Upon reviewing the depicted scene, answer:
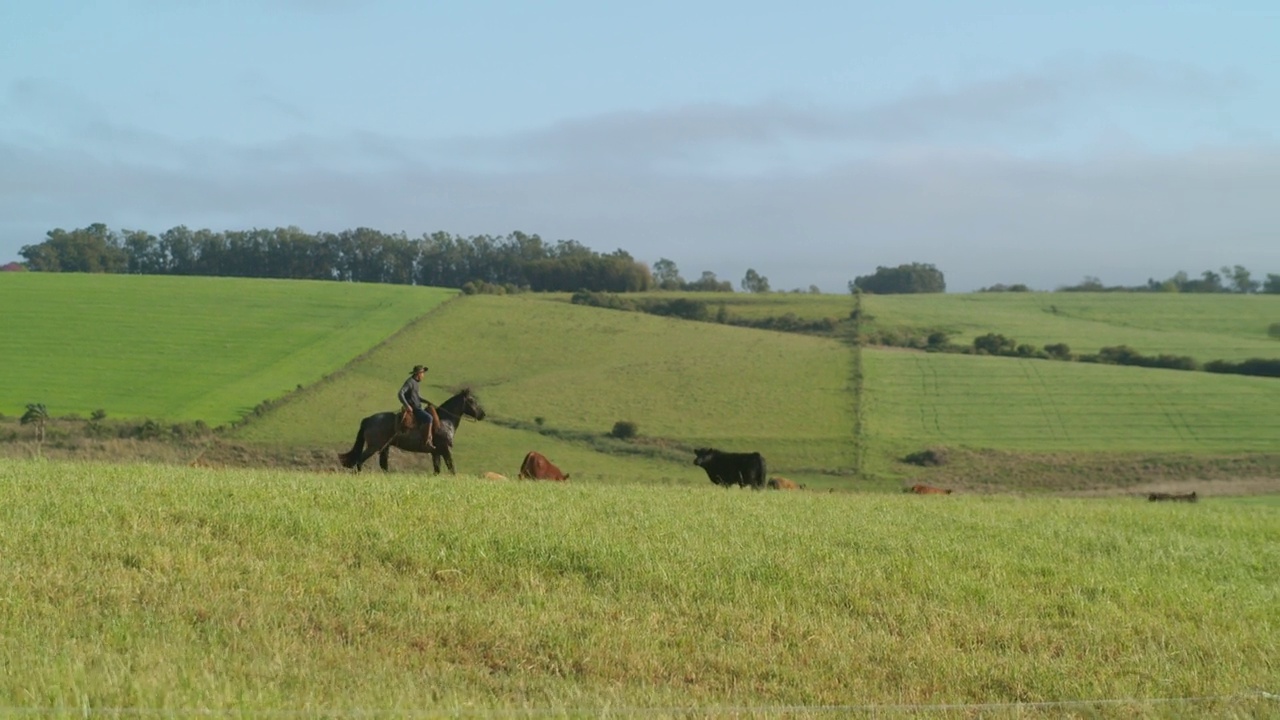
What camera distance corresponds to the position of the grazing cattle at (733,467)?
28.6 meters

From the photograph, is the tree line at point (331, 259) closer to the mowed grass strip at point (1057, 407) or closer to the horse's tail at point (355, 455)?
the mowed grass strip at point (1057, 407)

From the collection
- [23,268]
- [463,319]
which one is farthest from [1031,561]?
[23,268]

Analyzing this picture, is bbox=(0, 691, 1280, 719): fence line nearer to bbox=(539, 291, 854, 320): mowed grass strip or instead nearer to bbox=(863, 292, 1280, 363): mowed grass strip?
bbox=(863, 292, 1280, 363): mowed grass strip

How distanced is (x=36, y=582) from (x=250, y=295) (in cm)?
8029

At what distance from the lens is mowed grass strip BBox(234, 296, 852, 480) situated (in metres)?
51.6

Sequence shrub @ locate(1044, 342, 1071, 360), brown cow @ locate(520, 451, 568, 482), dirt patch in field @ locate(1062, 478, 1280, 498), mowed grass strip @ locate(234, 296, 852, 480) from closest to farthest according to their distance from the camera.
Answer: brown cow @ locate(520, 451, 568, 482) < dirt patch in field @ locate(1062, 478, 1280, 498) < mowed grass strip @ locate(234, 296, 852, 480) < shrub @ locate(1044, 342, 1071, 360)

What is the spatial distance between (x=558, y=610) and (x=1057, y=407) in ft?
177

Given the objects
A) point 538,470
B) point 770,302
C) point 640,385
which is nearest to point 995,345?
point 770,302

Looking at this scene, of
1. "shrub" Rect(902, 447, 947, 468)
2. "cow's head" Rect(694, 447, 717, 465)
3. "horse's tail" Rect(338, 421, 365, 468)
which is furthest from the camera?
"shrub" Rect(902, 447, 947, 468)

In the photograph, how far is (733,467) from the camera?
29000 mm

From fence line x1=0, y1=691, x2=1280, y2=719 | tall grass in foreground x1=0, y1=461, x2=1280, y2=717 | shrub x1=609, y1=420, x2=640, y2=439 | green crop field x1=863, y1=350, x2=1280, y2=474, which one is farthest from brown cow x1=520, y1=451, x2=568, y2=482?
green crop field x1=863, y1=350, x2=1280, y2=474

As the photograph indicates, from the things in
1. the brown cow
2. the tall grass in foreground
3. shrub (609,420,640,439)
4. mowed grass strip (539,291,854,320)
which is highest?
mowed grass strip (539,291,854,320)

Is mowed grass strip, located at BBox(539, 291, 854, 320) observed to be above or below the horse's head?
above

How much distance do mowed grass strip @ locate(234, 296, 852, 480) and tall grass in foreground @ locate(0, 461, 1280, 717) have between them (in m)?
33.3
